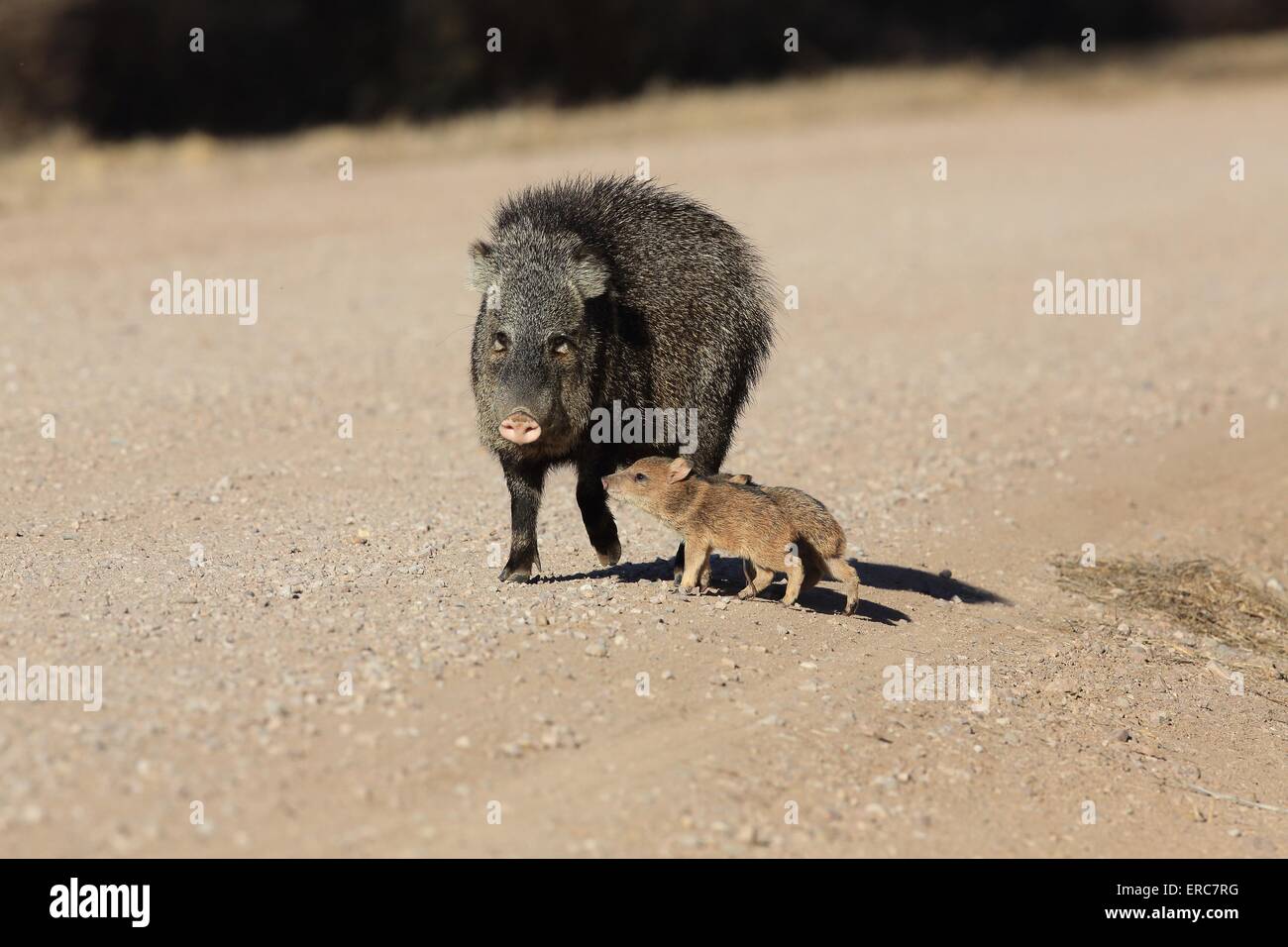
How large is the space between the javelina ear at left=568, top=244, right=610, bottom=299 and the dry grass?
10.3ft

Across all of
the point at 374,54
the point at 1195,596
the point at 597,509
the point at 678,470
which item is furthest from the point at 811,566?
the point at 374,54

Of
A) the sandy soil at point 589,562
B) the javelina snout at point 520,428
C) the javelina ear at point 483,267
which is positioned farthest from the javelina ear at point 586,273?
the sandy soil at point 589,562

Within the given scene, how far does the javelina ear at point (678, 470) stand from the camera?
721 cm

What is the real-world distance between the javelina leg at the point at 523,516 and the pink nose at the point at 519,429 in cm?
57

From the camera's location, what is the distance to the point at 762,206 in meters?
19.7

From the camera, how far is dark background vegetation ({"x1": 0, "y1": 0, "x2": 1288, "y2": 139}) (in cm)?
2172

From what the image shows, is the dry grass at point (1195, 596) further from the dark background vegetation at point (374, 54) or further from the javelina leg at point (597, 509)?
the dark background vegetation at point (374, 54)

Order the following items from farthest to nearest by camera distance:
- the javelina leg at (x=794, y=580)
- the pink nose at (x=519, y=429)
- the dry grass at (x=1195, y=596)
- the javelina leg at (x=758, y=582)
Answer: the dry grass at (x=1195, y=596)
the javelina leg at (x=758, y=582)
the javelina leg at (x=794, y=580)
the pink nose at (x=519, y=429)

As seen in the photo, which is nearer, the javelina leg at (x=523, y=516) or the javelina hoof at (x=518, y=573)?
the javelina leg at (x=523, y=516)

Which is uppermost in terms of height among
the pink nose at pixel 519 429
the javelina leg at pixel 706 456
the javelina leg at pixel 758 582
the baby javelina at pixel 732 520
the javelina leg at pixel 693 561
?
the pink nose at pixel 519 429

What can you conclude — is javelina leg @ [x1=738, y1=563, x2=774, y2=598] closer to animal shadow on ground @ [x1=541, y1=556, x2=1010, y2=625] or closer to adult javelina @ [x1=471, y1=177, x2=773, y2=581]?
animal shadow on ground @ [x1=541, y1=556, x2=1010, y2=625]
